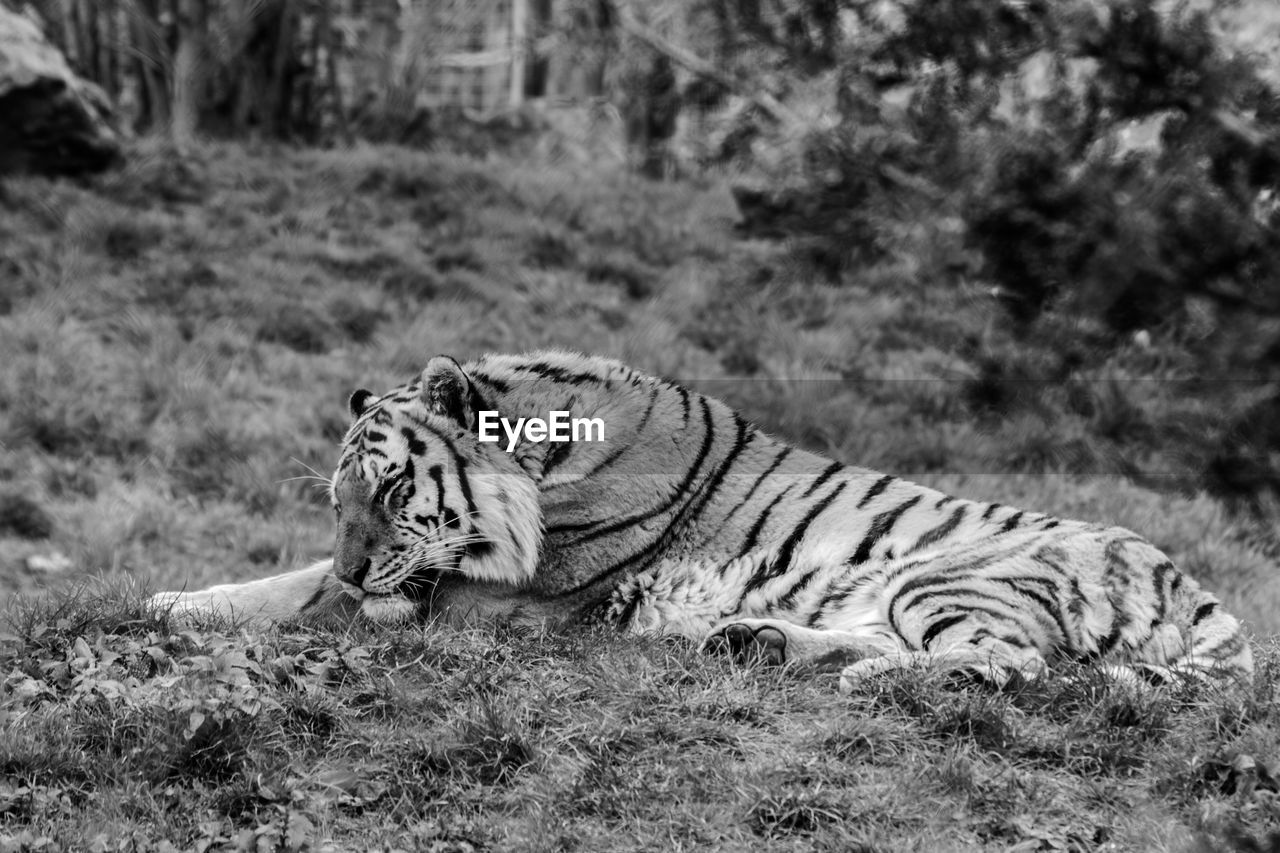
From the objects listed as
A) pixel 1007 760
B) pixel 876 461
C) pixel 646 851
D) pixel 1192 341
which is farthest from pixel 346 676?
pixel 876 461

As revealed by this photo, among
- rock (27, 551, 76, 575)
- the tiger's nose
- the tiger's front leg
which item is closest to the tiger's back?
the tiger's nose

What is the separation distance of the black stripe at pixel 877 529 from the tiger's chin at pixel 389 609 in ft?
5.19

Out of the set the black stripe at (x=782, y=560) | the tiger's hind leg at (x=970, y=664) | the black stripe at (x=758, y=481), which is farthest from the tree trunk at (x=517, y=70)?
the tiger's hind leg at (x=970, y=664)

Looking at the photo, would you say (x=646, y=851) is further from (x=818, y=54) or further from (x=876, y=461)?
(x=876, y=461)

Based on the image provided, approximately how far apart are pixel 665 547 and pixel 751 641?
0.74 metres

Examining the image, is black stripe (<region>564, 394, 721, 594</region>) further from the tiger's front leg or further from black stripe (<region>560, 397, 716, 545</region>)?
the tiger's front leg

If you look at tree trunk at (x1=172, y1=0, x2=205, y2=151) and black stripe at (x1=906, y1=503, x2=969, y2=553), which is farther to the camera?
tree trunk at (x1=172, y1=0, x2=205, y2=151)

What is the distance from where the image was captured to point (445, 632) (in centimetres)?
Result: 481

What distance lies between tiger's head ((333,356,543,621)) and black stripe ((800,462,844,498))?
3.43 ft

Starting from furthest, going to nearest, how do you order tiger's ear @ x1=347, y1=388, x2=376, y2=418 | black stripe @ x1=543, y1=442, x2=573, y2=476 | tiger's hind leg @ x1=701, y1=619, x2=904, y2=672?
tiger's ear @ x1=347, y1=388, x2=376, y2=418 < black stripe @ x1=543, y1=442, x2=573, y2=476 < tiger's hind leg @ x1=701, y1=619, x2=904, y2=672

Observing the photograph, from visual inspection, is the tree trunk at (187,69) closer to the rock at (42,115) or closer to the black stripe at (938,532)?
the rock at (42,115)

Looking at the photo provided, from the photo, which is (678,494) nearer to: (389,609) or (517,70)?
(389,609)

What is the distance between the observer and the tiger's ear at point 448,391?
5.16 metres

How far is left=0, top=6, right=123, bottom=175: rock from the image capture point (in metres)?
10.5
